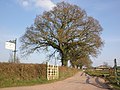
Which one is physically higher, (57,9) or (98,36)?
(57,9)

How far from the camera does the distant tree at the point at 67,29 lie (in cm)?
3825

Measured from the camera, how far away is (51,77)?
2564 cm

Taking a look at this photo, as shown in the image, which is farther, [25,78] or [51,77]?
[51,77]

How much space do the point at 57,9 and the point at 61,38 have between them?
512 cm

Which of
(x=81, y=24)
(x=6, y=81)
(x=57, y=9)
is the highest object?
(x=57, y=9)

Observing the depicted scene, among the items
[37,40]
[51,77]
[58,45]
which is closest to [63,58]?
[58,45]

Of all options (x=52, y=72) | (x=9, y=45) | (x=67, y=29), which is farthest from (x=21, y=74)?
(x=67, y=29)

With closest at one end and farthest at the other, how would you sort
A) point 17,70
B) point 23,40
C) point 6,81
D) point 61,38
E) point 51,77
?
point 6,81, point 17,70, point 51,77, point 61,38, point 23,40

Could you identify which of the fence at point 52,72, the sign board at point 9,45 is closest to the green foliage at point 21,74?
the fence at point 52,72

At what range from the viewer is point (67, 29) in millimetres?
38531

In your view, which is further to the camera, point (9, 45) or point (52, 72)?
point (9, 45)

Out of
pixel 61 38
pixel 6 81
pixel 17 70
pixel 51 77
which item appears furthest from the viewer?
pixel 61 38

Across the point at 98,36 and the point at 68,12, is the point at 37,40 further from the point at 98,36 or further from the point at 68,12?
the point at 98,36

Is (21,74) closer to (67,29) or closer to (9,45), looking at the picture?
(9,45)
